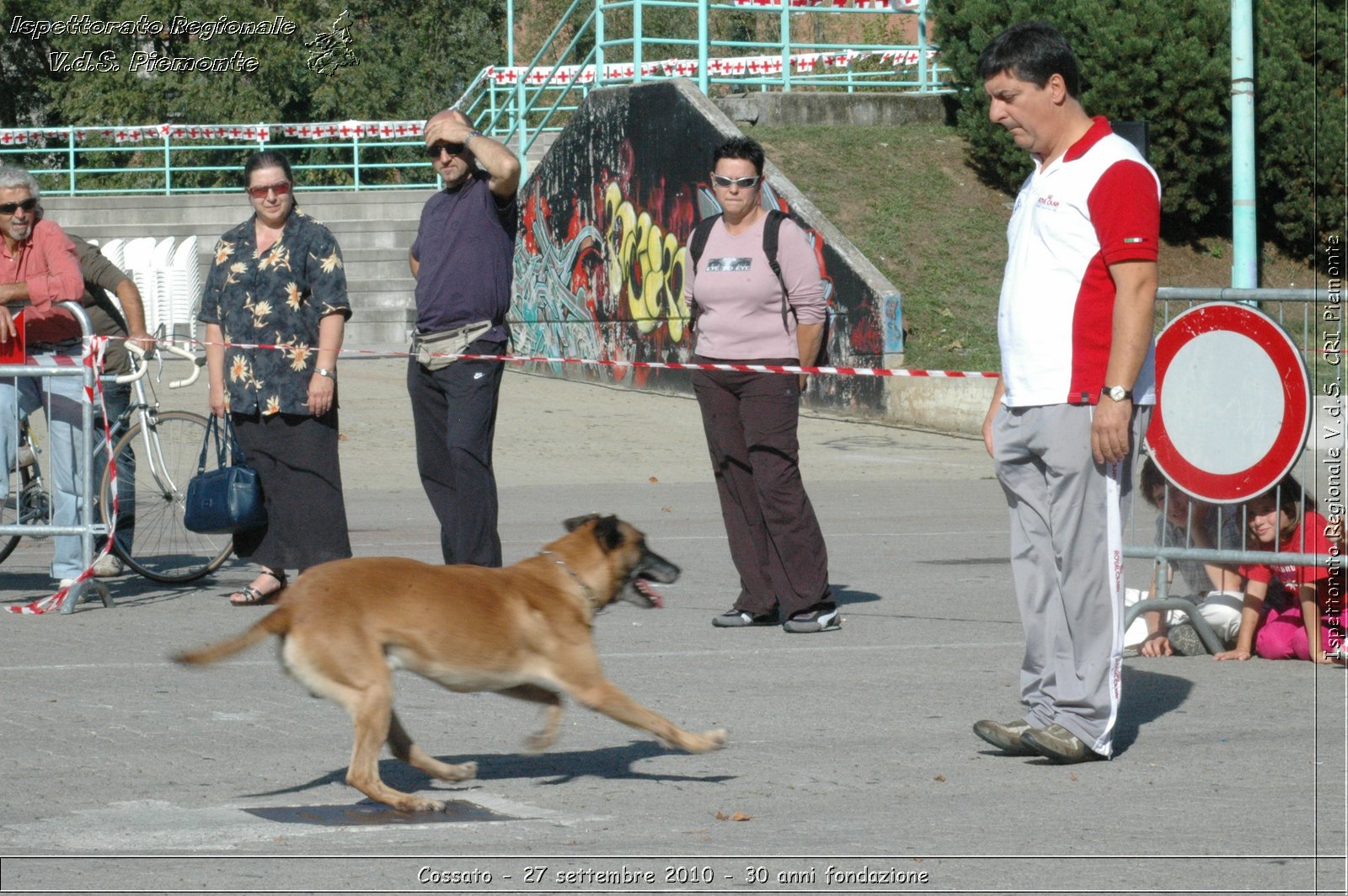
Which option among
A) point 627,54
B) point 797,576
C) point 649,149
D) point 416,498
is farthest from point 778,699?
point 627,54

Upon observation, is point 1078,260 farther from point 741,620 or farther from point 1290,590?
point 741,620

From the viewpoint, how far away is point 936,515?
38.9 feet

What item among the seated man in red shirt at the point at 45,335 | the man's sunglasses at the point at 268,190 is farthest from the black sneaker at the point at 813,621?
the seated man in red shirt at the point at 45,335

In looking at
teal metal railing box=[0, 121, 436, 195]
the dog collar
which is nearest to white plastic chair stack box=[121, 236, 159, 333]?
teal metal railing box=[0, 121, 436, 195]

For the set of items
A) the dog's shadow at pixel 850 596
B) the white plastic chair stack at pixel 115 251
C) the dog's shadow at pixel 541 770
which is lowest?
the dog's shadow at pixel 850 596

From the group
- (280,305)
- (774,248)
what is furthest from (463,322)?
(774,248)

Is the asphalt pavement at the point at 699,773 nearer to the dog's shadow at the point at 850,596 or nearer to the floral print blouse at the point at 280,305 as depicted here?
the dog's shadow at the point at 850,596

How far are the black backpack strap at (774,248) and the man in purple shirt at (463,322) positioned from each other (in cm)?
113

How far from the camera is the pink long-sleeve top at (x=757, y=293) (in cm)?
758

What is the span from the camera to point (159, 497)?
9641 mm

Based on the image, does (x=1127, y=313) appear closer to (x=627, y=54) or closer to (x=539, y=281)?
(x=539, y=281)

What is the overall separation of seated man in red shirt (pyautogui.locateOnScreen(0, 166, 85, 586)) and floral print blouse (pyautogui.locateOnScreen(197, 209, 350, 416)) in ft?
3.57

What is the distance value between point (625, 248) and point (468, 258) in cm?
1304

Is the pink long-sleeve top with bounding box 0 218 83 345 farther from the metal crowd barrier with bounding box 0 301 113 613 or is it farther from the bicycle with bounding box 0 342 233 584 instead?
the bicycle with bounding box 0 342 233 584
